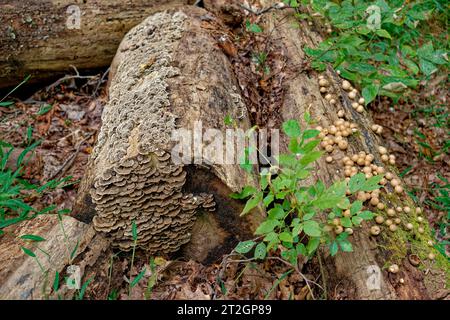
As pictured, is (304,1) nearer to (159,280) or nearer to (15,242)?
(159,280)

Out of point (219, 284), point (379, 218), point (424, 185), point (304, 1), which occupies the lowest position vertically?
point (424, 185)

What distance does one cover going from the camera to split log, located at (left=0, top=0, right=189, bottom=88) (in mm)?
4867

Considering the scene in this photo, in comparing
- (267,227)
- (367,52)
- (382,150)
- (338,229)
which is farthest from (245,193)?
(367,52)

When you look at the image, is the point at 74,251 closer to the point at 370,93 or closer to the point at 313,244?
the point at 313,244

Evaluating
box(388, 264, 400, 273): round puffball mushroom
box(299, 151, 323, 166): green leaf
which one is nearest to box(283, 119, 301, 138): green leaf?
box(299, 151, 323, 166): green leaf

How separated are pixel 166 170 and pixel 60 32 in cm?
270

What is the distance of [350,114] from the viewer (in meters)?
4.07

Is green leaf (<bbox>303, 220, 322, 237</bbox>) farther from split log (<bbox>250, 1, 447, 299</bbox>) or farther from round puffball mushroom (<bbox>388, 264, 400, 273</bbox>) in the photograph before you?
round puffball mushroom (<bbox>388, 264, 400, 273</bbox>)

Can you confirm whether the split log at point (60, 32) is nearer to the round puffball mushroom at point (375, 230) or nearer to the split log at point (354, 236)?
the split log at point (354, 236)

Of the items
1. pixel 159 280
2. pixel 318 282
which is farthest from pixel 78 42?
pixel 318 282

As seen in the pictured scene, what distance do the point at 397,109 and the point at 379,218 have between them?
8.38ft

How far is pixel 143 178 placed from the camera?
3170mm

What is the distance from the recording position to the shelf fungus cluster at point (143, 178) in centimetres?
318

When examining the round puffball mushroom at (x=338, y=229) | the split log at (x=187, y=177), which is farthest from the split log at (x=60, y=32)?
the round puffball mushroom at (x=338, y=229)
